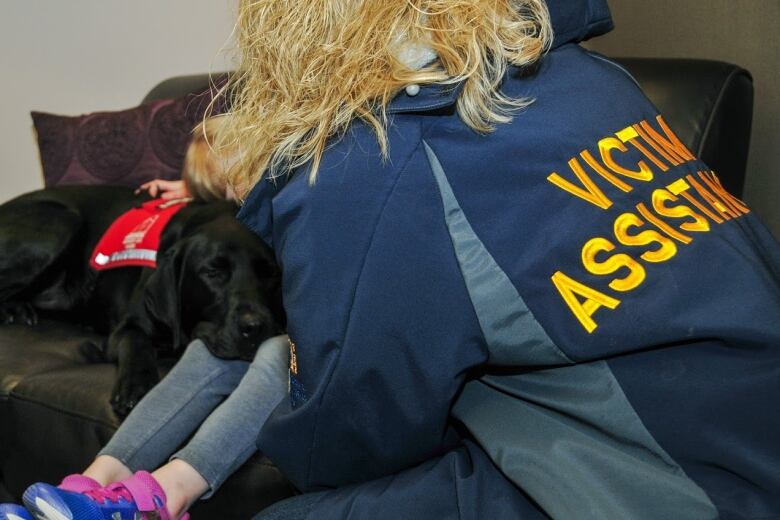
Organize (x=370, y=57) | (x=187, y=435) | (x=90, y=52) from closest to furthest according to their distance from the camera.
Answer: (x=370, y=57) → (x=187, y=435) → (x=90, y=52)

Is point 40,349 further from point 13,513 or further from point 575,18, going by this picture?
point 575,18

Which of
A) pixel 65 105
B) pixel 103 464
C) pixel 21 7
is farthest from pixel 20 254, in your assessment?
pixel 21 7

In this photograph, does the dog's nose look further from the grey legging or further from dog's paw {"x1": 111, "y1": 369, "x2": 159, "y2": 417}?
dog's paw {"x1": 111, "y1": 369, "x2": 159, "y2": 417}

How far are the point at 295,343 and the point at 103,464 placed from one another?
866mm

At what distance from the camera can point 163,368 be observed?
Result: 2.15 metres

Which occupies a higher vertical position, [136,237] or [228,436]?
[136,237]

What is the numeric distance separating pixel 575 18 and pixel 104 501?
107 cm

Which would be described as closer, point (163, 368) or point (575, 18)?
point (575, 18)

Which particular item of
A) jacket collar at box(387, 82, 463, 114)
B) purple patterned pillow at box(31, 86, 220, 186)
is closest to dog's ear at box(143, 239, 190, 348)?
purple patterned pillow at box(31, 86, 220, 186)

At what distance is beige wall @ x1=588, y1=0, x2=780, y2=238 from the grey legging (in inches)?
47.8

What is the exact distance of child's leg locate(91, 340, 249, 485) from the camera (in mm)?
1729

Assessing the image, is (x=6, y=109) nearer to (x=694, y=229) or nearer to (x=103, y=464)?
(x=103, y=464)

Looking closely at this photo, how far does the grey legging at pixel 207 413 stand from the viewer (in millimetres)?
1693

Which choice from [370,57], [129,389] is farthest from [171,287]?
[370,57]
